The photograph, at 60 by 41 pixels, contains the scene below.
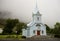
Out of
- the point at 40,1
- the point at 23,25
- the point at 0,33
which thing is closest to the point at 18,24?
the point at 23,25

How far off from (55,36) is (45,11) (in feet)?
1.91

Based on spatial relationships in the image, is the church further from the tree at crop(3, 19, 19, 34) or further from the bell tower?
the tree at crop(3, 19, 19, 34)

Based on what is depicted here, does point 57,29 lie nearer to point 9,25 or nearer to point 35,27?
point 35,27

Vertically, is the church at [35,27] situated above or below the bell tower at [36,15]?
below

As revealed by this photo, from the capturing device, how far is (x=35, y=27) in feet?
15.6

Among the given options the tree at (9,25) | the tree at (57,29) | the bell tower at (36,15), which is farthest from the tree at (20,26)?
the tree at (57,29)

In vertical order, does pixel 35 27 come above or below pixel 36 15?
below

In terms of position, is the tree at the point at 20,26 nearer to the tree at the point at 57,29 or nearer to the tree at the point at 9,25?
the tree at the point at 9,25

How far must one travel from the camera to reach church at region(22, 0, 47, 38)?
4438mm

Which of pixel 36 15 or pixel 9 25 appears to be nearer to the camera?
pixel 9 25

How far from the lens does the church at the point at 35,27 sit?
14.6 ft

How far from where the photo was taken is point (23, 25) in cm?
427

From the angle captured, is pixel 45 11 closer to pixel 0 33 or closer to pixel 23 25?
pixel 23 25

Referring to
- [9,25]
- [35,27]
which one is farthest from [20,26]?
[35,27]
